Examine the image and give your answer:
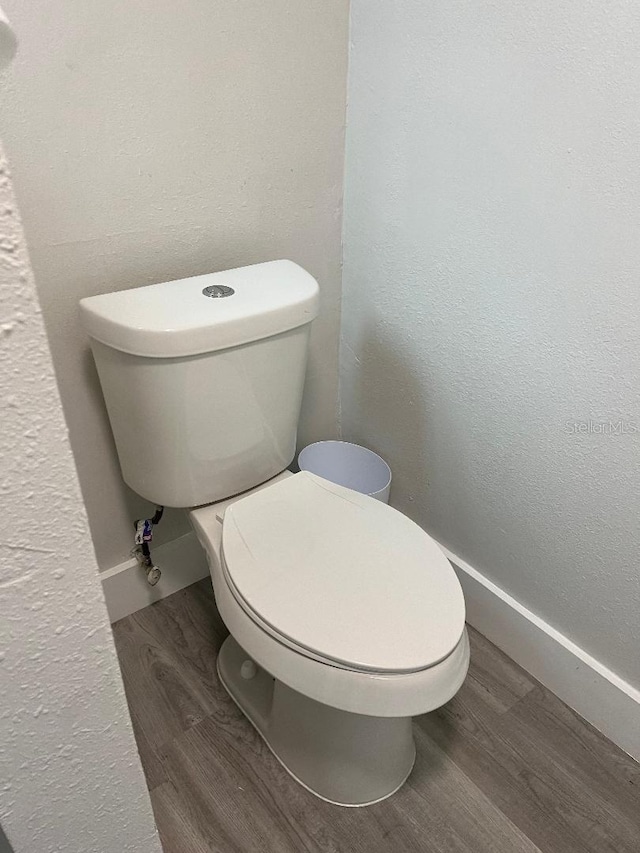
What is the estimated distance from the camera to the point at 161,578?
148cm

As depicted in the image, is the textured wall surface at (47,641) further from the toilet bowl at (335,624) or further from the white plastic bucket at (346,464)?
the white plastic bucket at (346,464)

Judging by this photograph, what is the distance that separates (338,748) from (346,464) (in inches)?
26.0

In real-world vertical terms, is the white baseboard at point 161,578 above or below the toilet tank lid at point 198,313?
Result: below

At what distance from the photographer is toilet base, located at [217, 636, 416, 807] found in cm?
108

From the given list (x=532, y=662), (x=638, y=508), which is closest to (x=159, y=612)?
(x=532, y=662)

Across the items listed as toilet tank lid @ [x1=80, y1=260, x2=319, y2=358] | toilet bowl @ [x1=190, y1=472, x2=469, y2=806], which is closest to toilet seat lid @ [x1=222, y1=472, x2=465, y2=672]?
toilet bowl @ [x1=190, y1=472, x2=469, y2=806]

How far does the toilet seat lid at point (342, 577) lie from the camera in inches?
35.8

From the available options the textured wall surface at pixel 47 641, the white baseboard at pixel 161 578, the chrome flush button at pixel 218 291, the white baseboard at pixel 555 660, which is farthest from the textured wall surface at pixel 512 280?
the textured wall surface at pixel 47 641

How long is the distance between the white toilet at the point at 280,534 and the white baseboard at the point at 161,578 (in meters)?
0.29

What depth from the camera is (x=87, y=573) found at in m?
0.50

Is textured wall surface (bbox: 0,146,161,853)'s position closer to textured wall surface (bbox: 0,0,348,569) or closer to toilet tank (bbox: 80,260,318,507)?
toilet tank (bbox: 80,260,318,507)

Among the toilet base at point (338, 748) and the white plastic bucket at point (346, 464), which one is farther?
the white plastic bucket at point (346, 464)

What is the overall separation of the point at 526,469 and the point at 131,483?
2.43ft

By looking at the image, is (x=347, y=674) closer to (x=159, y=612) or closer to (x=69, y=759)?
(x=69, y=759)
